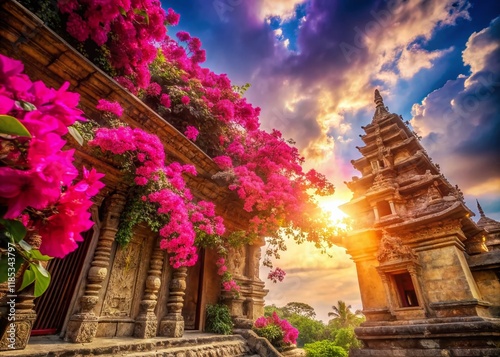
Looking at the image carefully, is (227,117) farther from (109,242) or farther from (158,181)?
(109,242)

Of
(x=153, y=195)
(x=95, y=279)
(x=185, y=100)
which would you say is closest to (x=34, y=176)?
(x=153, y=195)

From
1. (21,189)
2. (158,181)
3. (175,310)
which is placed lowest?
(175,310)

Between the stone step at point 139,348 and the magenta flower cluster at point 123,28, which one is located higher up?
the magenta flower cluster at point 123,28

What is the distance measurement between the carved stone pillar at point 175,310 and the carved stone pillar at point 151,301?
340 millimetres

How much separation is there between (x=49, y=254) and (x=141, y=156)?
149 inches

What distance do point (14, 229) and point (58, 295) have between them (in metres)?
4.82

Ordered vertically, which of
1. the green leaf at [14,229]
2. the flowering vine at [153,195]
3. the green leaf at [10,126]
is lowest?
the green leaf at [14,229]

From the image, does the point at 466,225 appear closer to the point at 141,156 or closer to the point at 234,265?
the point at 234,265

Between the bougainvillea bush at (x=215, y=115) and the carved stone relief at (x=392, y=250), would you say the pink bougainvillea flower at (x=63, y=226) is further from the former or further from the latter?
the carved stone relief at (x=392, y=250)

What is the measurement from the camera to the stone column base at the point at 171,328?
5.16 meters

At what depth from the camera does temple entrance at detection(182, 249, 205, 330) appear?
659cm

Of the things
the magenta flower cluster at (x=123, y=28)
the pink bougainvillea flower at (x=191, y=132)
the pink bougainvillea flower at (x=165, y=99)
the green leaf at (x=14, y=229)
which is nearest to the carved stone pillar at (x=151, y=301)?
the pink bougainvillea flower at (x=191, y=132)

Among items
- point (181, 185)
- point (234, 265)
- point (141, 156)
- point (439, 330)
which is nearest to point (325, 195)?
point (234, 265)

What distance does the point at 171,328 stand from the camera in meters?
5.21
